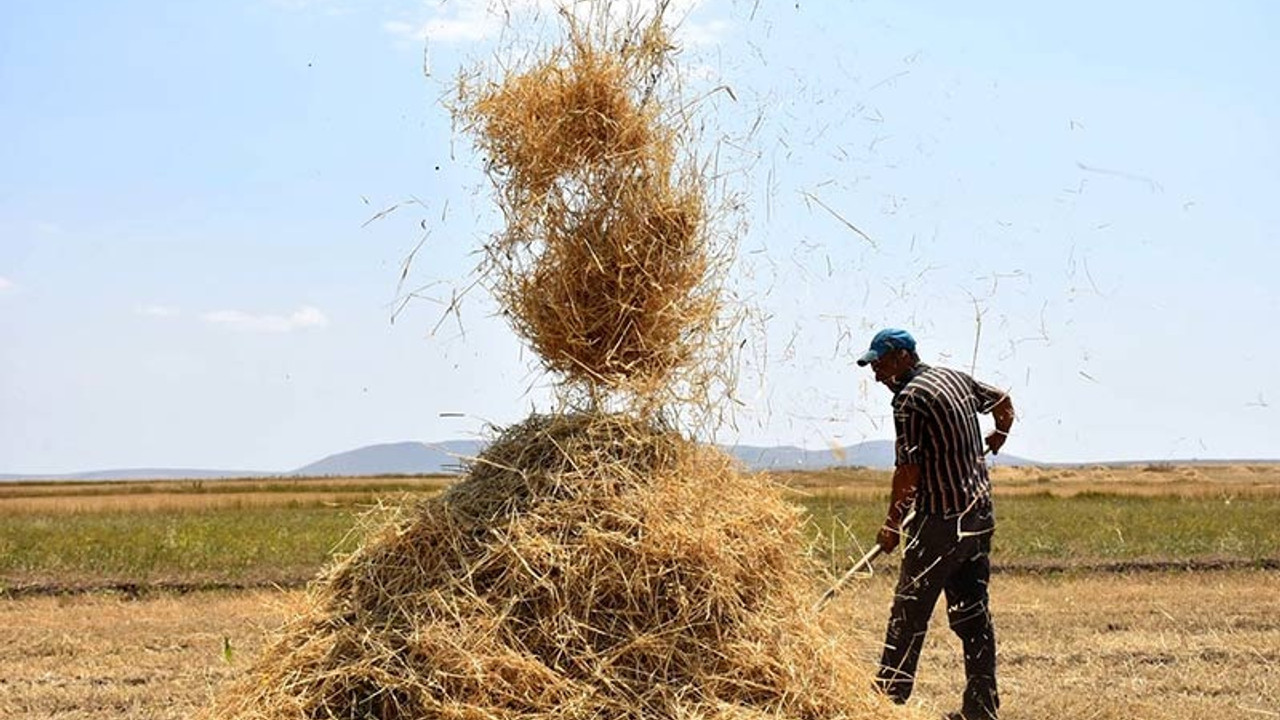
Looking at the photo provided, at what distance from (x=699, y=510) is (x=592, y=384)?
2.53 feet

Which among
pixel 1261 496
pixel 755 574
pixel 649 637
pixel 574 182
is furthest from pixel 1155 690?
pixel 1261 496

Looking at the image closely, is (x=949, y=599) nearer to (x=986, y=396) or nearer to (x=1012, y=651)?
(x=986, y=396)

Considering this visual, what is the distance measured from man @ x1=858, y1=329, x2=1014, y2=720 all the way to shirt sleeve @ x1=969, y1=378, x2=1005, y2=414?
167 millimetres

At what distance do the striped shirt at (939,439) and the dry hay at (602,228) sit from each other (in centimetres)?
106

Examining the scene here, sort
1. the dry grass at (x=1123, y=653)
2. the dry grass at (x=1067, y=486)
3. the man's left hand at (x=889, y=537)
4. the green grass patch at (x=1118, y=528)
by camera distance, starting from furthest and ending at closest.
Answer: the dry grass at (x=1067, y=486) → the green grass patch at (x=1118, y=528) → the dry grass at (x=1123, y=653) → the man's left hand at (x=889, y=537)

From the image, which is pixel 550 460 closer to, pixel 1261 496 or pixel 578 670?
pixel 578 670

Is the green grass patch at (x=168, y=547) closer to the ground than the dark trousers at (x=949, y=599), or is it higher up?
closer to the ground

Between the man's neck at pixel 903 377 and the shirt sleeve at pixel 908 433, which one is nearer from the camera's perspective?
the shirt sleeve at pixel 908 433

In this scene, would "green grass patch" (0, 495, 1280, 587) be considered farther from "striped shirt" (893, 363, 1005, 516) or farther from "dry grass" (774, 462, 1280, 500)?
"striped shirt" (893, 363, 1005, 516)

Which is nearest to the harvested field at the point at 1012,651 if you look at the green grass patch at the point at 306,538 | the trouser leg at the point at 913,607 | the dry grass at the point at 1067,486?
the trouser leg at the point at 913,607

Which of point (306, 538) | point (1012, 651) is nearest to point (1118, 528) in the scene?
point (306, 538)

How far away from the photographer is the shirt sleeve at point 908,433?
6340mm

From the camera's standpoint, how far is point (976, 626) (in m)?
6.53

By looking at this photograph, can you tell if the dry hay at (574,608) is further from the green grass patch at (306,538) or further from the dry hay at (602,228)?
the green grass patch at (306,538)
